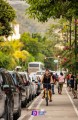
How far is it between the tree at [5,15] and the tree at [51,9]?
846 inches

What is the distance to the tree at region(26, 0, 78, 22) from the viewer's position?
2657 centimetres

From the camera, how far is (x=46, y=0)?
25844mm

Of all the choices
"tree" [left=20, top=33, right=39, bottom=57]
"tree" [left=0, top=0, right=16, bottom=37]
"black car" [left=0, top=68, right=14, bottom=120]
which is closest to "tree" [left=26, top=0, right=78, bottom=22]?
"black car" [left=0, top=68, right=14, bottom=120]

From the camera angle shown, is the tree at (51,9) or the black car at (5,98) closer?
the black car at (5,98)

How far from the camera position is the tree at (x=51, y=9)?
26566mm

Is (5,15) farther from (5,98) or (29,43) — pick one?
(29,43)

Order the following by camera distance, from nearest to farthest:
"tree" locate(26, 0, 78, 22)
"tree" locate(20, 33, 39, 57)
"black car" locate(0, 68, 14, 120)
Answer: "black car" locate(0, 68, 14, 120) → "tree" locate(26, 0, 78, 22) → "tree" locate(20, 33, 39, 57)

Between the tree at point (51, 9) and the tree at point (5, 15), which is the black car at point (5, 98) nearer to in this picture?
the tree at point (51, 9)

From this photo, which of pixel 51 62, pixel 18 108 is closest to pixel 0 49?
pixel 18 108

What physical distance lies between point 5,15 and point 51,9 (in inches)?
919

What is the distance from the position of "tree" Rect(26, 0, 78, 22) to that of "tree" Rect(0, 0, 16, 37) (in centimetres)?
2148

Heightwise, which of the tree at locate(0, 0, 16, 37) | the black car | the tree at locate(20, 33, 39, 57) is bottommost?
the tree at locate(20, 33, 39, 57)

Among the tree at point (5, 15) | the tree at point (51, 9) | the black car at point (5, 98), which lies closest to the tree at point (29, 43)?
the tree at point (5, 15)

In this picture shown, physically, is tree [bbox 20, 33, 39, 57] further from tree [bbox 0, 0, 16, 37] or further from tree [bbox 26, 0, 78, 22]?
tree [bbox 26, 0, 78, 22]
